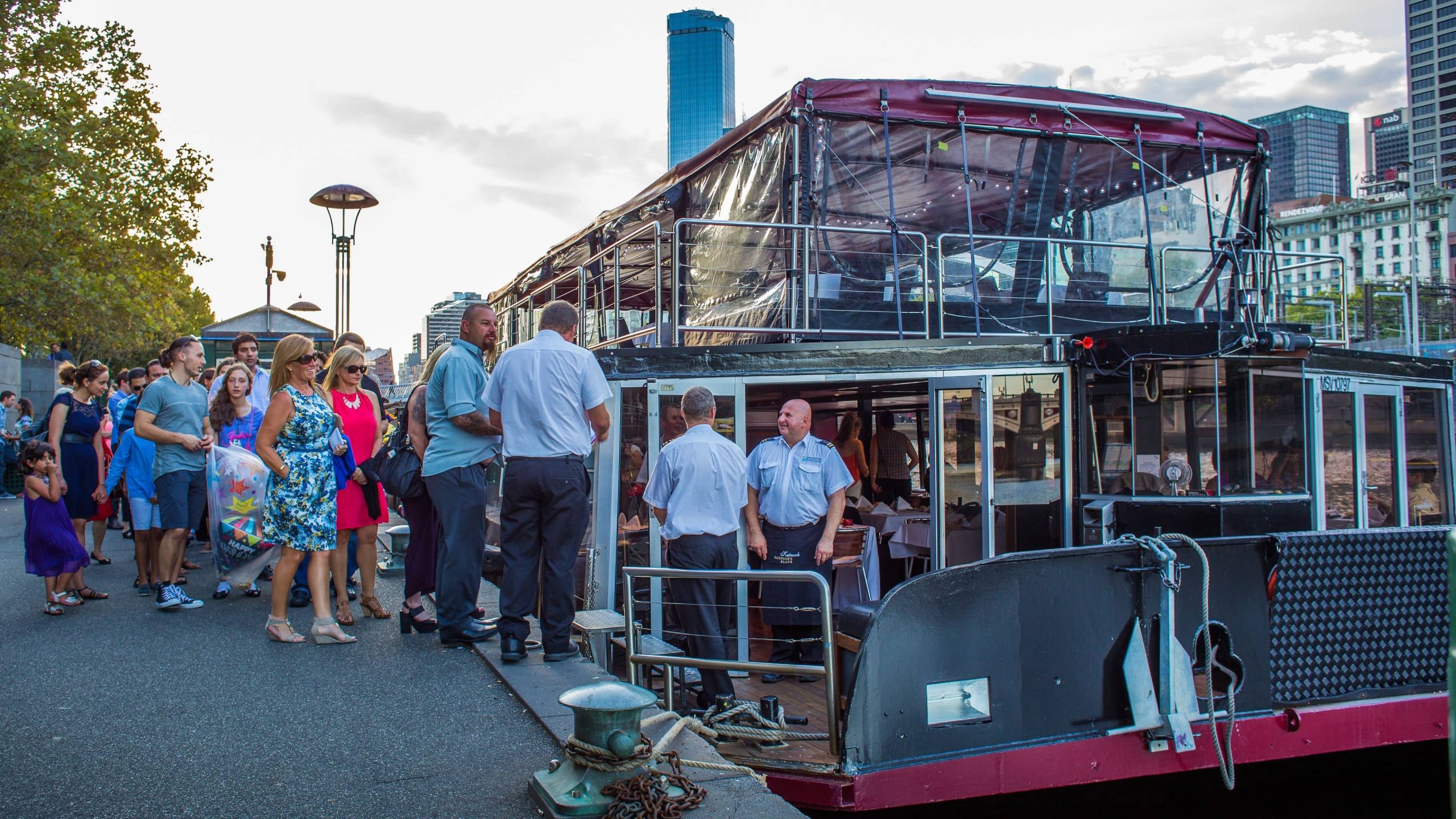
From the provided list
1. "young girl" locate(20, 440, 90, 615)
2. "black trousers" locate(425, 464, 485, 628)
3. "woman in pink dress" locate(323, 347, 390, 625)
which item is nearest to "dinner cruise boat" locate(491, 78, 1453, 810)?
"black trousers" locate(425, 464, 485, 628)

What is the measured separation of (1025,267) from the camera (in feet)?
30.7

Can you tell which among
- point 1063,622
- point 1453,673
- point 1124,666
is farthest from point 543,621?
point 1453,673

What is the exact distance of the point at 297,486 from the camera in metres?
5.85

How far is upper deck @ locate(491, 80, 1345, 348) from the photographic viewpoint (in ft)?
27.3

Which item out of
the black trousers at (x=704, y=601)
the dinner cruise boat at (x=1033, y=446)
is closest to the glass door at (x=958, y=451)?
the dinner cruise boat at (x=1033, y=446)

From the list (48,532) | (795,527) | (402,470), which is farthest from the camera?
(795,527)

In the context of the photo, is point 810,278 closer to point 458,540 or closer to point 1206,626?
point 458,540

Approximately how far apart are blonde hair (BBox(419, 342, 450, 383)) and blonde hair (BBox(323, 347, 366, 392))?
61 cm

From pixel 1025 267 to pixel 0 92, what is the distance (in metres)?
24.0

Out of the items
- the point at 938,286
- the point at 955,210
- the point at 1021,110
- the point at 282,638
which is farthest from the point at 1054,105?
the point at 282,638

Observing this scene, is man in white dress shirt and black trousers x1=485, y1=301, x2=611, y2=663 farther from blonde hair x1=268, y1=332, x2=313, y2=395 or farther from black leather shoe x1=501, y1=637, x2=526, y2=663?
blonde hair x1=268, y1=332, x2=313, y2=395

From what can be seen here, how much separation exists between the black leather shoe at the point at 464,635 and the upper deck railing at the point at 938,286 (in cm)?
279

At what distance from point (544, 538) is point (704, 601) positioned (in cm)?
111

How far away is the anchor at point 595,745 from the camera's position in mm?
3223
